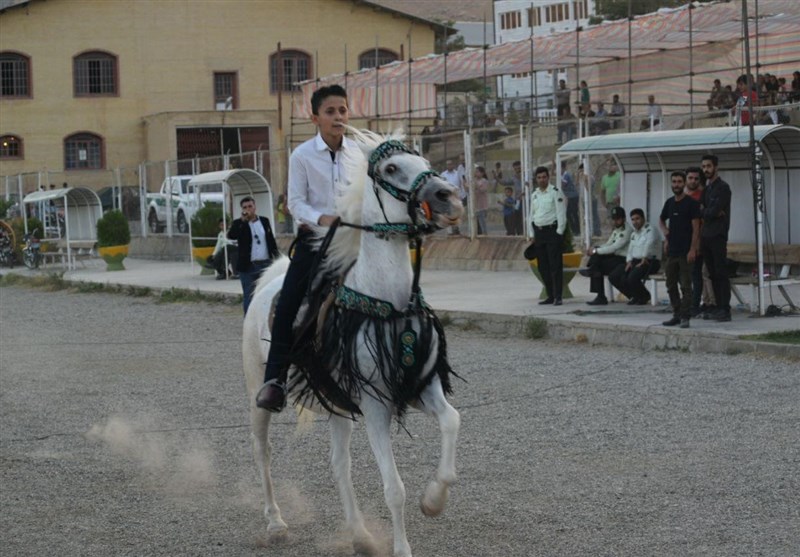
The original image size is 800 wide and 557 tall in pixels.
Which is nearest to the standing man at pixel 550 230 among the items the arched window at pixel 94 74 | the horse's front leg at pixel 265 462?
the horse's front leg at pixel 265 462

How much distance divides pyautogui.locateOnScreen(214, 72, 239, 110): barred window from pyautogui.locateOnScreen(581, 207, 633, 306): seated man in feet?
153

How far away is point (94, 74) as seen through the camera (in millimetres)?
60406

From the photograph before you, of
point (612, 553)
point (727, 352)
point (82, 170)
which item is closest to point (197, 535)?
point (612, 553)

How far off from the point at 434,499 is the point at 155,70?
187 ft

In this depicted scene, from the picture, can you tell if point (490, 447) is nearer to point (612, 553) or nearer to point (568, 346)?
point (612, 553)

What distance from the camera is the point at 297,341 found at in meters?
6.86

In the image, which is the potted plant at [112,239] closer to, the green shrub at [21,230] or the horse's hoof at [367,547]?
the green shrub at [21,230]

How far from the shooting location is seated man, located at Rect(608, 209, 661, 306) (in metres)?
16.9

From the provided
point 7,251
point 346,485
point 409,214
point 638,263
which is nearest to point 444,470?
point 346,485

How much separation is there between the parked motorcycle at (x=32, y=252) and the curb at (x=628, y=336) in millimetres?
20845

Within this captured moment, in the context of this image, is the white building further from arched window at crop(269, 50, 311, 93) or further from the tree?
arched window at crop(269, 50, 311, 93)

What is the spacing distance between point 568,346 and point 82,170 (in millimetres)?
48297

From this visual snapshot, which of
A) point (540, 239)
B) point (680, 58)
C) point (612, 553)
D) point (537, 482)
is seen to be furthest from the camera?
point (680, 58)

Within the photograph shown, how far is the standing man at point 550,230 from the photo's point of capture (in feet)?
59.1
